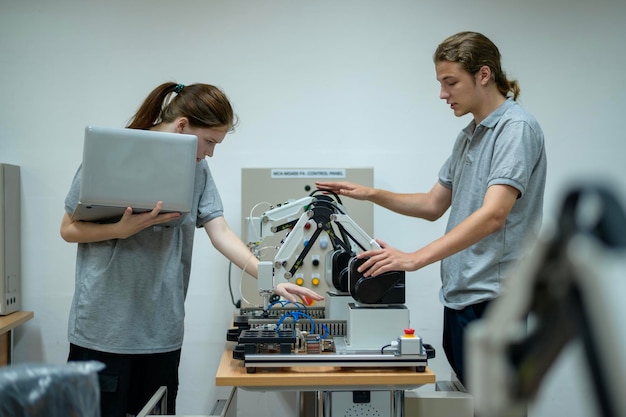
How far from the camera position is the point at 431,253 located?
1881mm

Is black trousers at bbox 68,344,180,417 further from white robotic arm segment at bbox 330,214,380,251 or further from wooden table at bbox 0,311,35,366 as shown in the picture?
wooden table at bbox 0,311,35,366

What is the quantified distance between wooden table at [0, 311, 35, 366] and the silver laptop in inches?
55.0

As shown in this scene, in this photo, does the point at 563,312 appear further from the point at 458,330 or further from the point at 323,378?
the point at 458,330

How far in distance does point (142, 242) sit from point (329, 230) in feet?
1.99

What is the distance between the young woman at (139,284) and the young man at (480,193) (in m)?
0.47

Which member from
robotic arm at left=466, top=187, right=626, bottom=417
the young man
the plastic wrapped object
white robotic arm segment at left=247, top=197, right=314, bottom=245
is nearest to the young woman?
white robotic arm segment at left=247, top=197, right=314, bottom=245

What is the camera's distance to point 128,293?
1.98 metres

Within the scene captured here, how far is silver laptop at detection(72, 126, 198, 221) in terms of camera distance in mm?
1799

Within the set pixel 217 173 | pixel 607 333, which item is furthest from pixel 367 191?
pixel 607 333

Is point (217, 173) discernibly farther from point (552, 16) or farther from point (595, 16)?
point (595, 16)

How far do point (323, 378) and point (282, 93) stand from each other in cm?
195

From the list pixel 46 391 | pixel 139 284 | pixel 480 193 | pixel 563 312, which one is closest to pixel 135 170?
pixel 139 284

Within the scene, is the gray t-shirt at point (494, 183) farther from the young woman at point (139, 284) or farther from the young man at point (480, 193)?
the young woman at point (139, 284)

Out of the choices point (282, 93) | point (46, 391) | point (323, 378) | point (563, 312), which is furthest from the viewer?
point (282, 93)
